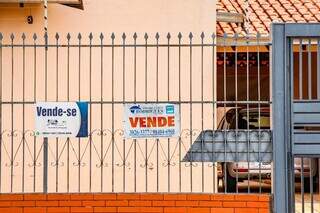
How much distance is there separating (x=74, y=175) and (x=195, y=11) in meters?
3.15

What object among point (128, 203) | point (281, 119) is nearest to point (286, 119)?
point (281, 119)

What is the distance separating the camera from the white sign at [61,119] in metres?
7.57

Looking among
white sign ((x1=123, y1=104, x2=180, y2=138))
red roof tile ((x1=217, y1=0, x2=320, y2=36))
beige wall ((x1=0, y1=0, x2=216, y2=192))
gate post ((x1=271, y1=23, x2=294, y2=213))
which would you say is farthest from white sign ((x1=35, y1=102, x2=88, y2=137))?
red roof tile ((x1=217, y1=0, x2=320, y2=36))

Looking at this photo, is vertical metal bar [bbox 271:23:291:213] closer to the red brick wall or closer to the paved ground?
the red brick wall

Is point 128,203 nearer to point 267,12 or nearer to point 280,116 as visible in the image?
point 280,116

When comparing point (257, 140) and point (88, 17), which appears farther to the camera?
point (88, 17)

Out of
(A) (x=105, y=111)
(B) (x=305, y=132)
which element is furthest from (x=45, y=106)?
(B) (x=305, y=132)

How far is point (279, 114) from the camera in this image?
7.47 meters

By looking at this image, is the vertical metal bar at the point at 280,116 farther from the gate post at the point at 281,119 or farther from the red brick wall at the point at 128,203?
the red brick wall at the point at 128,203

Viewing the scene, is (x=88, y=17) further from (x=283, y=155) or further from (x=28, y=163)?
(x=283, y=155)

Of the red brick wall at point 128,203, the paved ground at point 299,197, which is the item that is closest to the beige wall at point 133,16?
the paved ground at point 299,197

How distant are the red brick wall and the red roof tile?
5.10m

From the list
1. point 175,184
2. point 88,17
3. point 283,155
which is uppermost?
point 88,17

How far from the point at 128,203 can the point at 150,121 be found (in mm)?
1027
